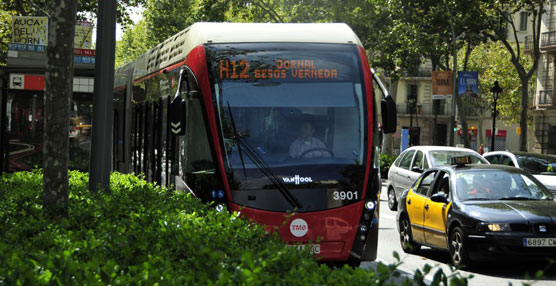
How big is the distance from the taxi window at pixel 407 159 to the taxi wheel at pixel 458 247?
32.4 feet

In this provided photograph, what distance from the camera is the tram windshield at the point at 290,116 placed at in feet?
33.5

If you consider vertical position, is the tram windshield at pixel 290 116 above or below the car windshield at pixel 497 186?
above

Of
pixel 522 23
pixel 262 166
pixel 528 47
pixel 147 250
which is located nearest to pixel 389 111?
pixel 262 166

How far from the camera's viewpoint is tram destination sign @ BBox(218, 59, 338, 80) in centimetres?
1071

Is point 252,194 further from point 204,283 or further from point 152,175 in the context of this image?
point 204,283

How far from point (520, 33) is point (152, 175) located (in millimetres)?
60007

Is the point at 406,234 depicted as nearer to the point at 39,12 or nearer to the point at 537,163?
the point at 537,163

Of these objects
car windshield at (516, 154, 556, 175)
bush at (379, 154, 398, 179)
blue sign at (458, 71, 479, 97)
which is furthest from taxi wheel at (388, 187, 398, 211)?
blue sign at (458, 71, 479, 97)

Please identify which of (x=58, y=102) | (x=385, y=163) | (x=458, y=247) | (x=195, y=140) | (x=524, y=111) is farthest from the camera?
(x=385, y=163)

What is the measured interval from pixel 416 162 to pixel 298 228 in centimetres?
1188

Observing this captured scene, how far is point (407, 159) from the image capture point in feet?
72.6

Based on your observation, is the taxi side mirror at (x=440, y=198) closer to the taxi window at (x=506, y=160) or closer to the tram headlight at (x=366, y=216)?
the tram headlight at (x=366, y=216)

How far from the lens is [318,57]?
1089 cm

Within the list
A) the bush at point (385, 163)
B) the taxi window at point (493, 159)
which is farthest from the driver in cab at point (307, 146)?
the bush at point (385, 163)
